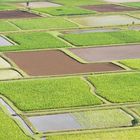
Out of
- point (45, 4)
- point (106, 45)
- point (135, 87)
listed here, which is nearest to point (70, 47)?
point (106, 45)

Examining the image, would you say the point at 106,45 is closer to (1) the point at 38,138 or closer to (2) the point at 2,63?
(2) the point at 2,63

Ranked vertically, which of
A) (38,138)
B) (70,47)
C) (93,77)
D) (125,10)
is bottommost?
(38,138)

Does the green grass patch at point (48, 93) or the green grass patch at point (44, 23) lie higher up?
the green grass patch at point (44, 23)

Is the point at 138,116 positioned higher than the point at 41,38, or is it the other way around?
the point at 41,38

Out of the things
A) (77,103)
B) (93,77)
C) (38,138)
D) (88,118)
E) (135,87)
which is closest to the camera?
(38,138)

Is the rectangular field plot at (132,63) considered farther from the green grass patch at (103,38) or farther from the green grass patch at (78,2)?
the green grass patch at (78,2)

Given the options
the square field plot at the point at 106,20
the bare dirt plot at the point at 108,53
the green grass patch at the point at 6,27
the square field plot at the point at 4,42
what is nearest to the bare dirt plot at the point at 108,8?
the square field plot at the point at 106,20

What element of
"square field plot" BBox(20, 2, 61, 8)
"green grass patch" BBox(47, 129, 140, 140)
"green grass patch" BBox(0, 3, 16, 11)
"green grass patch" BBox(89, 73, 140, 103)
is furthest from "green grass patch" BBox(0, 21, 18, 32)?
"green grass patch" BBox(47, 129, 140, 140)
